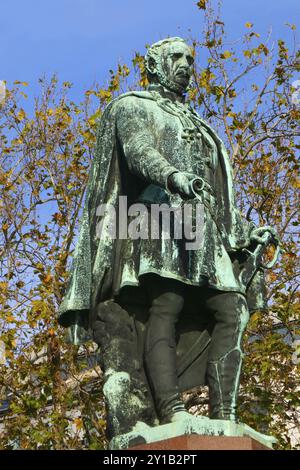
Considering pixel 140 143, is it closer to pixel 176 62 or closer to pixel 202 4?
pixel 176 62

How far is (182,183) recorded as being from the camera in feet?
23.3

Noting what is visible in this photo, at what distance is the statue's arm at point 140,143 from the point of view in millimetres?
7301

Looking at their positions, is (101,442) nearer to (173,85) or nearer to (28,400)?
(28,400)

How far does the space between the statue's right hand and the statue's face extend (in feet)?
3.51

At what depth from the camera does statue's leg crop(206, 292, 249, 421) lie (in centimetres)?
730

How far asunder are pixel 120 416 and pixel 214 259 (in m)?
1.13

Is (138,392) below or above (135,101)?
below

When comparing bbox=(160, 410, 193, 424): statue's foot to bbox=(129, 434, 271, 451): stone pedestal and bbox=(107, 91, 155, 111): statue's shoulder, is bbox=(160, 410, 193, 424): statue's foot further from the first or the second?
bbox=(107, 91, 155, 111): statue's shoulder

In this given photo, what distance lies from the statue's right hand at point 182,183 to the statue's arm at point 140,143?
0.03 metres

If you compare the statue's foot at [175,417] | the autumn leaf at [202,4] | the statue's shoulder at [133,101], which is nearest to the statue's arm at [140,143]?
the statue's shoulder at [133,101]

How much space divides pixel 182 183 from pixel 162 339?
98cm

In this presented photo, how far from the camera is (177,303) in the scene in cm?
742
